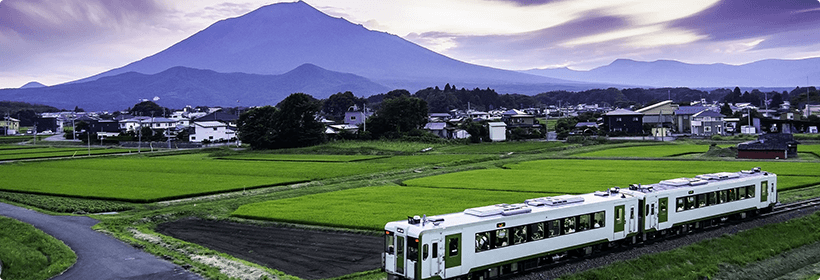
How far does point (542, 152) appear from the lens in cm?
6006

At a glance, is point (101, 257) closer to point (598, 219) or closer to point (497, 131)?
point (598, 219)

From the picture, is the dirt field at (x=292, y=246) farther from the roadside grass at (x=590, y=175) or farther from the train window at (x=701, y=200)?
the roadside grass at (x=590, y=175)

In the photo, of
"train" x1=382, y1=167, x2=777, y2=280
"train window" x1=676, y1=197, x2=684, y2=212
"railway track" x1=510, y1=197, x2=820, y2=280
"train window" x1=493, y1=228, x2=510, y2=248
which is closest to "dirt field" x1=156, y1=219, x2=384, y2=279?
"train" x1=382, y1=167, x2=777, y2=280

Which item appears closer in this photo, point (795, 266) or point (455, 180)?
point (795, 266)

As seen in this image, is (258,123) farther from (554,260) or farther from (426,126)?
(554,260)

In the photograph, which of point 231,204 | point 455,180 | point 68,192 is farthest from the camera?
point 455,180

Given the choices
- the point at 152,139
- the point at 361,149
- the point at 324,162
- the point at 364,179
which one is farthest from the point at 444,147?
the point at 152,139

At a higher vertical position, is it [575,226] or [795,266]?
[575,226]

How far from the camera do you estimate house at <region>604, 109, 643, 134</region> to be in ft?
271

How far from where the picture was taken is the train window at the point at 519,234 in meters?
14.6

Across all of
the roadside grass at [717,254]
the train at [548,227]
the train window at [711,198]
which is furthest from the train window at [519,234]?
the train window at [711,198]

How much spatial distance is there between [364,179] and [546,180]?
472 inches

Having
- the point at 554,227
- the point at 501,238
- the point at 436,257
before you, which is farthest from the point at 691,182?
the point at 436,257

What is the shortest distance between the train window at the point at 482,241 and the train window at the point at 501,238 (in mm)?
261
